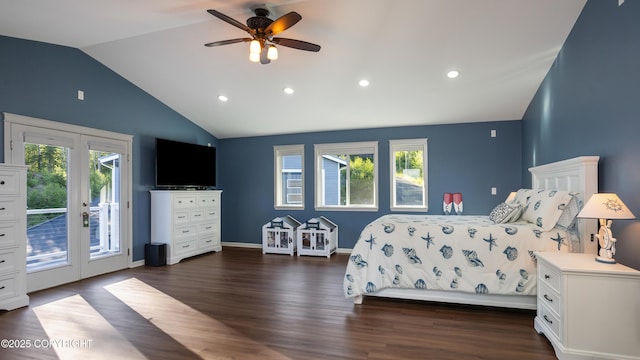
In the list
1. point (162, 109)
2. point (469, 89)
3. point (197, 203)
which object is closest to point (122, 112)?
point (162, 109)

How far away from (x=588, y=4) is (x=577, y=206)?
1.82 metres

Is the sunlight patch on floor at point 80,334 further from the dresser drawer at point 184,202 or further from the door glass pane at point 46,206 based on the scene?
the dresser drawer at point 184,202

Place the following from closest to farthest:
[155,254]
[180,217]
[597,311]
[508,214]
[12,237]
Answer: [597,311] → [12,237] → [508,214] → [155,254] → [180,217]

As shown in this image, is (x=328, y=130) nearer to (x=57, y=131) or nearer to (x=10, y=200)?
(x=57, y=131)

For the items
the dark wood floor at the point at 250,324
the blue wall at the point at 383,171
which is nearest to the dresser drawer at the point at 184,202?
the blue wall at the point at 383,171

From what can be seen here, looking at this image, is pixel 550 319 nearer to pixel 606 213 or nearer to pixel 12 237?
pixel 606 213

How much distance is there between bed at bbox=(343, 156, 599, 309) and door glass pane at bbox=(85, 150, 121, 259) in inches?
140

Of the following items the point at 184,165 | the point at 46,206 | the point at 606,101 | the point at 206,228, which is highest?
the point at 606,101

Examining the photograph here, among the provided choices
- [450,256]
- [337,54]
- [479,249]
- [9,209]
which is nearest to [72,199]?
[9,209]

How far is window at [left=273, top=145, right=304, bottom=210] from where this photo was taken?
6.62 meters

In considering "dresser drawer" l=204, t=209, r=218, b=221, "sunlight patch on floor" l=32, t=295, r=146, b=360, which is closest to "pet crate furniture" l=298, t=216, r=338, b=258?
"dresser drawer" l=204, t=209, r=218, b=221

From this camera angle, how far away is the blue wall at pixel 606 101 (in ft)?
8.02

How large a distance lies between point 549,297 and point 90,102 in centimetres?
552

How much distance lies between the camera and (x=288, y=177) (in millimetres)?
6762
